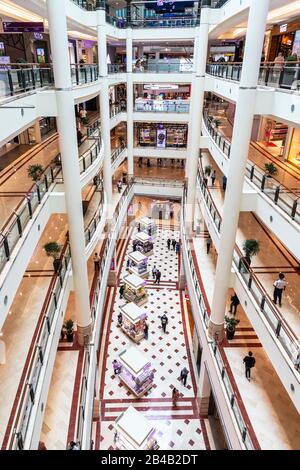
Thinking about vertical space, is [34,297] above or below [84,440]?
above

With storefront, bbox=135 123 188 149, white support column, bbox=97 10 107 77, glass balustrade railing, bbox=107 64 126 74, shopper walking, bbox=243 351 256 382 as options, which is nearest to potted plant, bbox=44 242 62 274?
shopper walking, bbox=243 351 256 382

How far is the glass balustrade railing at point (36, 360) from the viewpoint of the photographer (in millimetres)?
5539

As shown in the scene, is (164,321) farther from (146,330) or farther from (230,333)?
(230,333)

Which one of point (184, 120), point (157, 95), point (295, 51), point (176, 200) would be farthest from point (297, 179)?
point (157, 95)

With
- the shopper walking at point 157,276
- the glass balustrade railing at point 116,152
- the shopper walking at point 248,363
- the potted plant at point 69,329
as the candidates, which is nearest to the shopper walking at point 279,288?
the shopper walking at point 248,363

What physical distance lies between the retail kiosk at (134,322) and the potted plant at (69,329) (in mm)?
3429

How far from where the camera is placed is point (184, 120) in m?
20.6

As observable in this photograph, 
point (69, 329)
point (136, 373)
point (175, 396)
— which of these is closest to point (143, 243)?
point (136, 373)

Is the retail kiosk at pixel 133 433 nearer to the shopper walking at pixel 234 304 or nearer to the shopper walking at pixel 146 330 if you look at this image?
the shopper walking at pixel 146 330

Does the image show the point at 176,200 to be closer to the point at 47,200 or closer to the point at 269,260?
the point at 269,260

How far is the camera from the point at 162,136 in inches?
894

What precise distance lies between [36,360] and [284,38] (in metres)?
13.7
